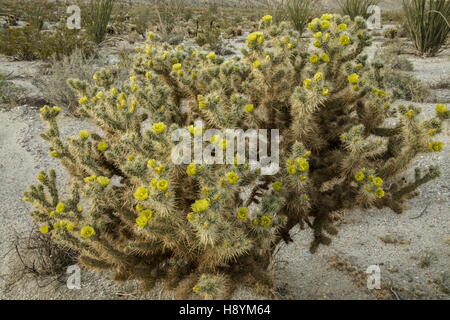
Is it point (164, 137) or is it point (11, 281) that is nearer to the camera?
point (164, 137)

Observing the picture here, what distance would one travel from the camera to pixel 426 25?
938cm

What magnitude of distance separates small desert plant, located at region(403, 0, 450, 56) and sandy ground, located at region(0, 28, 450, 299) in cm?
591

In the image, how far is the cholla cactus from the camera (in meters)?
1.99

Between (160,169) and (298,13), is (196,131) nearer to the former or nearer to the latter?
(160,169)

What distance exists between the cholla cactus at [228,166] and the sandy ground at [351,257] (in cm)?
35

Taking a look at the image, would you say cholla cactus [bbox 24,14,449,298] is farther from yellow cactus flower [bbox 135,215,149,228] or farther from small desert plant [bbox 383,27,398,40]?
small desert plant [bbox 383,27,398,40]

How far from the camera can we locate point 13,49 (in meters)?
9.20

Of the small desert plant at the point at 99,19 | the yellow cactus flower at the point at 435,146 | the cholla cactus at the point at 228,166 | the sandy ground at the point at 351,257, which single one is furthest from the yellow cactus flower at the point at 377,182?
the small desert plant at the point at 99,19

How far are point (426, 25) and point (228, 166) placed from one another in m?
9.46

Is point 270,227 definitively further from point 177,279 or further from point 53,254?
point 53,254

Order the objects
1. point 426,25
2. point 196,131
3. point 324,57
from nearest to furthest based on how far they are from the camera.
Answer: point 196,131 < point 324,57 < point 426,25

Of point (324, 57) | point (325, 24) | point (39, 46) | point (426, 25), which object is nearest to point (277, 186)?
point (324, 57)

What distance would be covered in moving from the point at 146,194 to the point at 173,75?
1.25 m

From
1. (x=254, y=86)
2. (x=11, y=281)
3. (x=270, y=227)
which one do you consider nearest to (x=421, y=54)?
(x=254, y=86)
